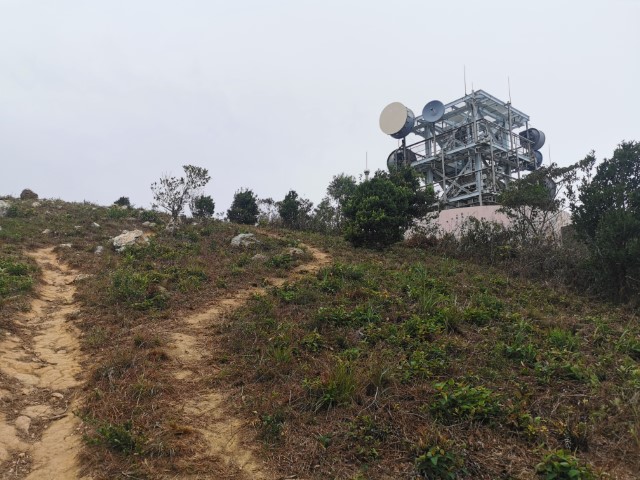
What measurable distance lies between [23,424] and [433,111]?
2623 centimetres

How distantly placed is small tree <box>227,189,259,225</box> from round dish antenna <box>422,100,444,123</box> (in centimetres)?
1177

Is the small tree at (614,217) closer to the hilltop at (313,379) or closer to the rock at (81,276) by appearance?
the hilltop at (313,379)

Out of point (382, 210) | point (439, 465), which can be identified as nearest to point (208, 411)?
point (439, 465)

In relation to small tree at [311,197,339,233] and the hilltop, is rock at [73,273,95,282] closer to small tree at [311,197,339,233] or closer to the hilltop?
the hilltop

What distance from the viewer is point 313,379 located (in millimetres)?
4508

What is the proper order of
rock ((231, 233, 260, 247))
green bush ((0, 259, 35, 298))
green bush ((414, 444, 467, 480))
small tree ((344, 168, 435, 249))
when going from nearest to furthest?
green bush ((414, 444, 467, 480)) < green bush ((0, 259, 35, 298)) < rock ((231, 233, 260, 247)) < small tree ((344, 168, 435, 249))

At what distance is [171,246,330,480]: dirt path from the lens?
11.4 ft

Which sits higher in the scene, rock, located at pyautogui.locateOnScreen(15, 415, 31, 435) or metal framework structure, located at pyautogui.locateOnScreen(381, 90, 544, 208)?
metal framework structure, located at pyautogui.locateOnScreen(381, 90, 544, 208)

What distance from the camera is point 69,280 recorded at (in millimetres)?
9523

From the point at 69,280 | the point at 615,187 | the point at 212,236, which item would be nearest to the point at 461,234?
the point at 615,187

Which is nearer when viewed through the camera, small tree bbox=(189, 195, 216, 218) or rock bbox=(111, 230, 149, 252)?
rock bbox=(111, 230, 149, 252)

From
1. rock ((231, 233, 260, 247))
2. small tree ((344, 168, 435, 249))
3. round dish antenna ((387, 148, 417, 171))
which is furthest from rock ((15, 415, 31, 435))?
round dish antenna ((387, 148, 417, 171))

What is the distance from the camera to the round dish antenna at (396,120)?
25.3 meters

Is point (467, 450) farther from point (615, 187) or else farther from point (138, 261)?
point (615, 187)
